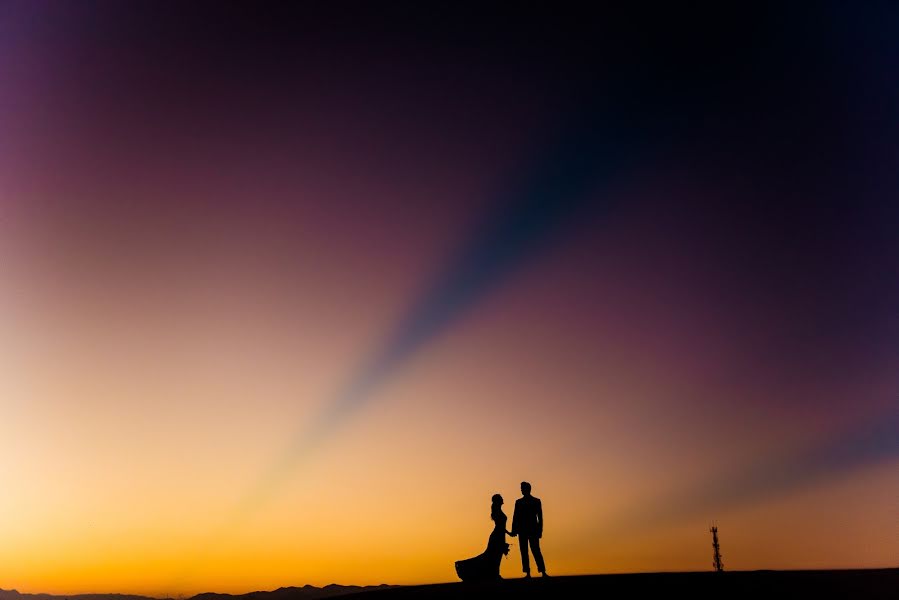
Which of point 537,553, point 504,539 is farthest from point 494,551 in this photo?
point 537,553

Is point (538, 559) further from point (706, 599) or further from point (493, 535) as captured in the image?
point (706, 599)

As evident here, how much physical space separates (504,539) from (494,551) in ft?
1.45

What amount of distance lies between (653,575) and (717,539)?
224ft

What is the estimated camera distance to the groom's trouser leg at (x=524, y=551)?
18.7 m

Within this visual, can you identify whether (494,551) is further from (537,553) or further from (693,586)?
(693,586)

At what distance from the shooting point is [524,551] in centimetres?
1881

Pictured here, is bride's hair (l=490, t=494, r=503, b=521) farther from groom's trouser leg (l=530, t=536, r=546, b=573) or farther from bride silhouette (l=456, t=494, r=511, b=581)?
groom's trouser leg (l=530, t=536, r=546, b=573)

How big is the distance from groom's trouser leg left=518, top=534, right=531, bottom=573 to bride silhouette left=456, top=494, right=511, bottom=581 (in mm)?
1106

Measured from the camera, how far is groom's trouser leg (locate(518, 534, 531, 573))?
61.3 feet

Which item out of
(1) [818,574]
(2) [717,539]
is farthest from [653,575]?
(2) [717,539]

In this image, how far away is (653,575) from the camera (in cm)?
1764

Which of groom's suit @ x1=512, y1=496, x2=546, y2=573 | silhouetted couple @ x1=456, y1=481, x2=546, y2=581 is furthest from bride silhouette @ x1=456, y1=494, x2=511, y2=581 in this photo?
groom's suit @ x1=512, y1=496, x2=546, y2=573

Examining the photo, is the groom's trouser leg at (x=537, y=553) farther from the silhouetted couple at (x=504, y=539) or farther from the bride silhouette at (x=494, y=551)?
the bride silhouette at (x=494, y=551)

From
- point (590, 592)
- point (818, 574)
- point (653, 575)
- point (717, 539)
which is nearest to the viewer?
point (590, 592)
